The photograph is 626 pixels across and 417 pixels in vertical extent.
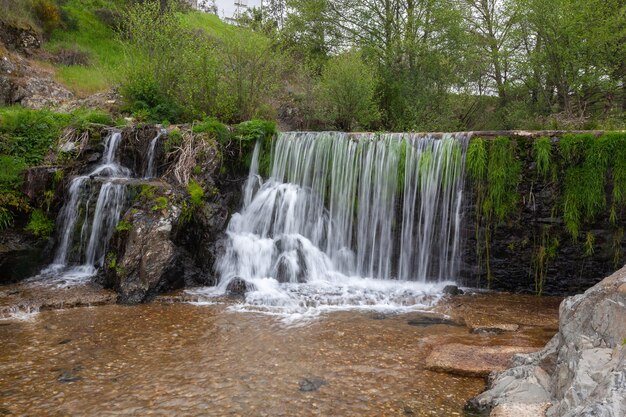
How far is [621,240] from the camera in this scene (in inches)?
371

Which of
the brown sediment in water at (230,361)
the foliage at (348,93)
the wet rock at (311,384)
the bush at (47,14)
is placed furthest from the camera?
the bush at (47,14)

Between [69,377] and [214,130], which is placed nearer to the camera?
[69,377]

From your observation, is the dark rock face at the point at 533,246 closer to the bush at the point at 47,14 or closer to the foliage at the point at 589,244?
the foliage at the point at 589,244

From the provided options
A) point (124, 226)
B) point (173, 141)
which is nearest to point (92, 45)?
point (173, 141)

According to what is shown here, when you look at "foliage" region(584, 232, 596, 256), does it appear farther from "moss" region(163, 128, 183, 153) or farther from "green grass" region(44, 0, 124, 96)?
"green grass" region(44, 0, 124, 96)

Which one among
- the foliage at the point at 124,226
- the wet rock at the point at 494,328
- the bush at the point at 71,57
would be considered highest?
the bush at the point at 71,57

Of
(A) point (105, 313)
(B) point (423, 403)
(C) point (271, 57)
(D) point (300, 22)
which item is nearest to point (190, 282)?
(A) point (105, 313)

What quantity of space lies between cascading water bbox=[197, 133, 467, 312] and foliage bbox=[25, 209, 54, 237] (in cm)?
405

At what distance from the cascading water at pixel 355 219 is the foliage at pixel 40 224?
4.05m

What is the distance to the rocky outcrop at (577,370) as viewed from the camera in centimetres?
344

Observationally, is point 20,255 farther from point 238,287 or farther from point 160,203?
point 238,287

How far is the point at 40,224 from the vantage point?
10.7 metres

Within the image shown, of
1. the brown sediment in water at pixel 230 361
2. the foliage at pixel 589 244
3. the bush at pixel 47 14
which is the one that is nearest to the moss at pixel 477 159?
the foliage at pixel 589 244

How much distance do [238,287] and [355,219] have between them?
11.6ft
